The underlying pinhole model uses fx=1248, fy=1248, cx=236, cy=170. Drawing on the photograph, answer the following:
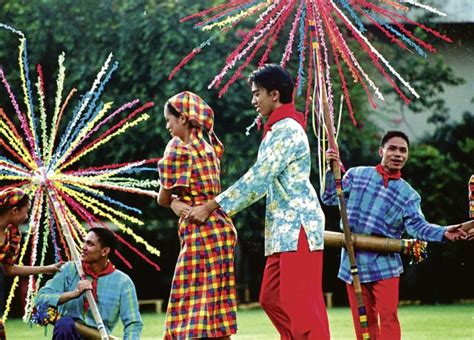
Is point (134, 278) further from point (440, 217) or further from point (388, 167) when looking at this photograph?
point (388, 167)

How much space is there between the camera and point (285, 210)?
6.32m

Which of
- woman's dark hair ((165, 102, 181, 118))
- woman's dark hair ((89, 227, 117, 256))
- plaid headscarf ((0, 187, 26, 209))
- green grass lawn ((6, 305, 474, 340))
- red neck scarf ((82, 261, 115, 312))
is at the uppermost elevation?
woman's dark hair ((165, 102, 181, 118))

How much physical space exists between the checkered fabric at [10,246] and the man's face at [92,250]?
39 cm

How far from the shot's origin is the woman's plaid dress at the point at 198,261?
620cm

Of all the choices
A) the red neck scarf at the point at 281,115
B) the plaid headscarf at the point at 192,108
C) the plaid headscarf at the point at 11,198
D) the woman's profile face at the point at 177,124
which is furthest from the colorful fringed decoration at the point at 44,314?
the red neck scarf at the point at 281,115

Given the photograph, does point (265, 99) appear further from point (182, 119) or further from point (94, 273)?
point (94, 273)

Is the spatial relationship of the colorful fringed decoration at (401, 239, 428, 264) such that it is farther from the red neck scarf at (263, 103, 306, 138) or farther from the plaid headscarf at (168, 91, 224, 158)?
the plaid headscarf at (168, 91, 224, 158)

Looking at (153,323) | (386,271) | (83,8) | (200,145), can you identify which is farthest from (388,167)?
(83,8)

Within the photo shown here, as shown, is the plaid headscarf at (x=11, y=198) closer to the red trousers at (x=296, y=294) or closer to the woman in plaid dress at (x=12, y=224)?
the woman in plaid dress at (x=12, y=224)

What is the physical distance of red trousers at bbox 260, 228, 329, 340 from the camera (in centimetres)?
622

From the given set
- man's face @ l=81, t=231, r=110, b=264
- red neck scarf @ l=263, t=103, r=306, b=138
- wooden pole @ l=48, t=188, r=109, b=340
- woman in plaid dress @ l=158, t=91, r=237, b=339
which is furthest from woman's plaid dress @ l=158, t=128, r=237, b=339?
man's face @ l=81, t=231, r=110, b=264

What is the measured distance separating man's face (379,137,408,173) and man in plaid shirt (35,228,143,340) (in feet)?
5.99

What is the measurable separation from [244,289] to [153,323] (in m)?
5.17

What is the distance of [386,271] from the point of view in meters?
7.51
